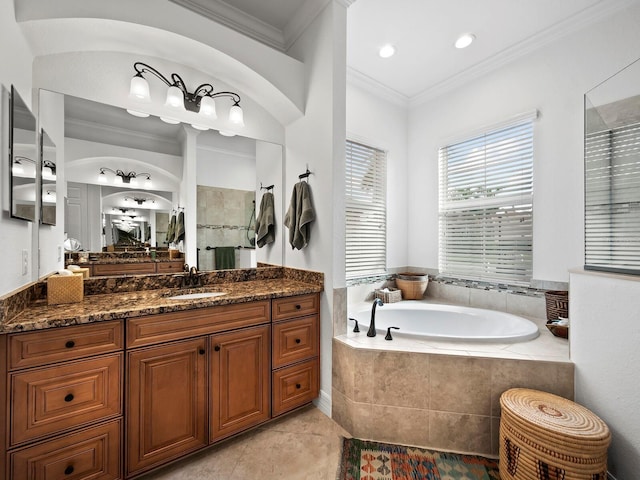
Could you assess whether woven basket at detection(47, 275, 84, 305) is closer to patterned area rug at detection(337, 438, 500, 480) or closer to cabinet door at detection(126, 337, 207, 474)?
cabinet door at detection(126, 337, 207, 474)

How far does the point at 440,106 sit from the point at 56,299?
3.74 metres

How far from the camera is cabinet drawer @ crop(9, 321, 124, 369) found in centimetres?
114

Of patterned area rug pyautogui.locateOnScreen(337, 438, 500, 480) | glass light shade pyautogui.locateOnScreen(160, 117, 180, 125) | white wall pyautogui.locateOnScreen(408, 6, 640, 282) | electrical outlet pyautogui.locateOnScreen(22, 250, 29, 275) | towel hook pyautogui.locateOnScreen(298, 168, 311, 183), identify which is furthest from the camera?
towel hook pyautogui.locateOnScreen(298, 168, 311, 183)

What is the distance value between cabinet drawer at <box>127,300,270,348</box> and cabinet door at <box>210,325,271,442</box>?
7 cm

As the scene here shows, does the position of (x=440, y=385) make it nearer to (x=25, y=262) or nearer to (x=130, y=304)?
(x=130, y=304)

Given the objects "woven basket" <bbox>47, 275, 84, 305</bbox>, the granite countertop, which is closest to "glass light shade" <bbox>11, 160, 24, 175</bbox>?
"woven basket" <bbox>47, 275, 84, 305</bbox>

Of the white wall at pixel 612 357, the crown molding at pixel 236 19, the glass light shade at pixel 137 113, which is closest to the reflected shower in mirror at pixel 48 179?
the glass light shade at pixel 137 113

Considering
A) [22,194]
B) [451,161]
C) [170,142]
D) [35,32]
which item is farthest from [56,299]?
[451,161]

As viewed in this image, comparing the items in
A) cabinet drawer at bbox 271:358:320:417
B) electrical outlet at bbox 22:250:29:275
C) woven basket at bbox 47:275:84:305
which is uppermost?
electrical outlet at bbox 22:250:29:275

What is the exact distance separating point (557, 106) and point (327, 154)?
2012 millimetres

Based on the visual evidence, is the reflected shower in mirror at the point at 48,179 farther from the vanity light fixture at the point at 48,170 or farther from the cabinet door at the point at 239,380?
the cabinet door at the point at 239,380

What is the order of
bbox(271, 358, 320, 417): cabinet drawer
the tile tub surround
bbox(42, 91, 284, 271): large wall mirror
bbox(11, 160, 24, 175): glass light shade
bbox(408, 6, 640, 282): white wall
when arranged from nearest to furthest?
bbox(11, 160, 24, 175): glass light shade, the tile tub surround, bbox(42, 91, 284, 271): large wall mirror, bbox(271, 358, 320, 417): cabinet drawer, bbox(408, 6, 640, 282): white wall

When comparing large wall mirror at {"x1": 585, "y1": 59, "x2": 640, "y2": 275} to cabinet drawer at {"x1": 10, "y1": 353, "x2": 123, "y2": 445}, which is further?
large wall mirror at {"x1": 585, "y1": 59, "x2": 640, "y2": 275}

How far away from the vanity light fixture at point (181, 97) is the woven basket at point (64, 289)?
44.9 inches
